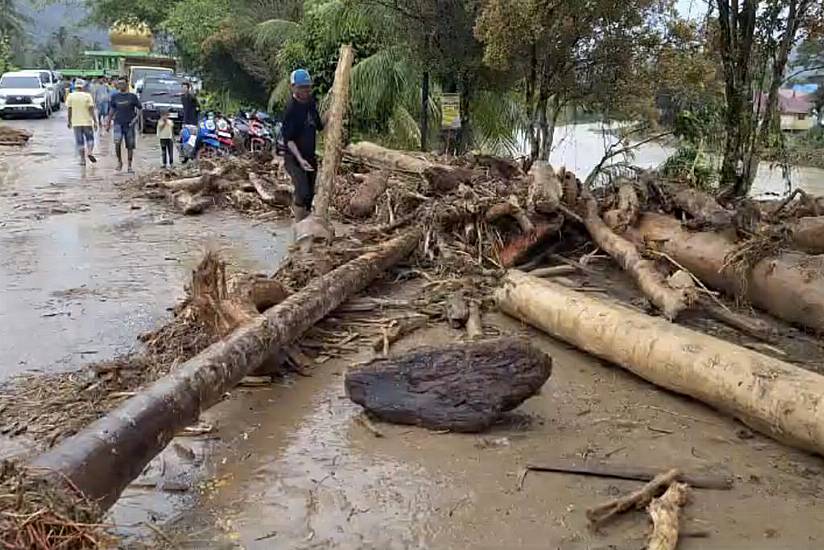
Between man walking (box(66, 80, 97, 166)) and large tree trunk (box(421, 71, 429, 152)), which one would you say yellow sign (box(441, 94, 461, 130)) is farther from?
man walking (box(66, 80, 97, 166))

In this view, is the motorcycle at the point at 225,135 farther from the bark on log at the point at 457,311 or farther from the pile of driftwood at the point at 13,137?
the bark on log at the point at 457,311

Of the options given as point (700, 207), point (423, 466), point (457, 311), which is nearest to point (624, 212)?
point (700, 207)

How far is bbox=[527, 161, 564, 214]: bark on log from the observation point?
8906 millimetres

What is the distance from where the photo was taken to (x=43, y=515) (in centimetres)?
301

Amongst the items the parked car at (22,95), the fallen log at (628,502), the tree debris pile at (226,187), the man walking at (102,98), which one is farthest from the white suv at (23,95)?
the fallen log at (628,502)

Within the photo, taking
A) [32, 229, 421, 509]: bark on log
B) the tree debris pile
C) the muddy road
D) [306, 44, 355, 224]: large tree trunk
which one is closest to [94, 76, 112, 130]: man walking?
the muddy road

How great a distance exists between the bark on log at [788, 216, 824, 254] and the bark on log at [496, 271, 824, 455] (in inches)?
91.8

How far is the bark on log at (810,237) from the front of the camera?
24.7 ft

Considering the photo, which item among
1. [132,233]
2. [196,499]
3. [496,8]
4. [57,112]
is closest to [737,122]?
[496,8]

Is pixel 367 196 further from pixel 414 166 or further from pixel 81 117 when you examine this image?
pixel 81 117

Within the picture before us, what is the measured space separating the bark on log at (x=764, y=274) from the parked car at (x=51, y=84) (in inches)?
1307

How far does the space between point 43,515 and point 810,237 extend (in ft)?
21.5

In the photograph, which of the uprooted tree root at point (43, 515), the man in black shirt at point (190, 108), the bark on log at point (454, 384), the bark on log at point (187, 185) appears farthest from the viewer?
the man in black shirt at point (190, 108)

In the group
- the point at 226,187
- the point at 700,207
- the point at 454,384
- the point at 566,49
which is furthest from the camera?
the point at 566,49
